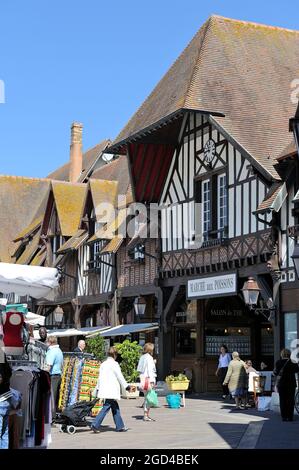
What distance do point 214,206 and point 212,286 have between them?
2091mm

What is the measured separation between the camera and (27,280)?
10297 mm

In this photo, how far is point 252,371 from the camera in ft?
57.3

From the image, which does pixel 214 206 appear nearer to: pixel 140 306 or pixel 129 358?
pixel 140 306

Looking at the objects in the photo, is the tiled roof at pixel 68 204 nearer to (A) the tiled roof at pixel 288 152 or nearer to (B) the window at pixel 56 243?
(B) the window at pixel 56 243

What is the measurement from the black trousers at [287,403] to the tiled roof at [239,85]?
5.40 meters

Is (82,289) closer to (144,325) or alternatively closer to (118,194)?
(118,194)

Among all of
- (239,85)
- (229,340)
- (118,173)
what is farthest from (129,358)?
(118,173)

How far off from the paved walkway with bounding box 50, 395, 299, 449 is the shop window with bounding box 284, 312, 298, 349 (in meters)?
1.91

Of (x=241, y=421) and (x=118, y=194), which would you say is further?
(x=118, y=194)

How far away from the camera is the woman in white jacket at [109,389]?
12398mm

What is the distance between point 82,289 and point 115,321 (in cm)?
350

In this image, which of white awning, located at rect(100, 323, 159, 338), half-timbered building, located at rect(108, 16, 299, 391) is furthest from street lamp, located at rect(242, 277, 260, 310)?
white awning, located at rect(100, 323, 159, 338)

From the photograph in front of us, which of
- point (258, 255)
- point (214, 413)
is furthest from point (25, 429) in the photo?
point (258, 255)

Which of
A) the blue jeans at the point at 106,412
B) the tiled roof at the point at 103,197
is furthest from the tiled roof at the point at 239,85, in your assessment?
the blue jeans at the point at 106,412
